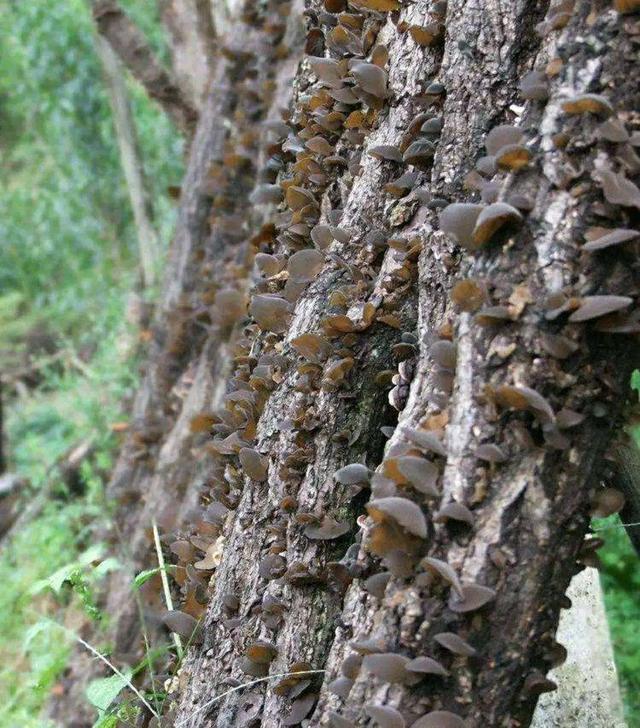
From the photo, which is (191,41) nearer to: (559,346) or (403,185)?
(403,185)

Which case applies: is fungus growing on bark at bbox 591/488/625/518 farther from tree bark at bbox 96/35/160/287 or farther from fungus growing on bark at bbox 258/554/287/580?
tree bark at bbox 96/35/160/287

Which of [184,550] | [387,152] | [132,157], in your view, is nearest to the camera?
[387,152]

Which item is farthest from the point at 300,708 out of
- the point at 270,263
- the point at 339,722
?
the point at 270,263

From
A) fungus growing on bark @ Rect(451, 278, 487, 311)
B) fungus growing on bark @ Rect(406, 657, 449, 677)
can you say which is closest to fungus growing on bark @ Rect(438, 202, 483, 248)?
fungus growing on bark @ Rect(451, 278, 487, 311)

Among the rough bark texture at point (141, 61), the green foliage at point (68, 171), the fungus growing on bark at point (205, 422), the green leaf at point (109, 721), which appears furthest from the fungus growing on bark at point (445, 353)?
the green foliage at point (68, 171)

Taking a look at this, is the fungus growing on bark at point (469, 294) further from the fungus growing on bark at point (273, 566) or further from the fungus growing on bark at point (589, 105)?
the fungus growing on bark at point (273, 566)

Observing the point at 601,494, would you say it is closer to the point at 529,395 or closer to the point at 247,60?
the point at 529,395

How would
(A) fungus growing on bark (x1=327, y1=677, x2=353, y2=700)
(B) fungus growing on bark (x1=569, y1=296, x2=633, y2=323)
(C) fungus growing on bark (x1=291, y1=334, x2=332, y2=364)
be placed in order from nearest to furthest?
(B) fungus growing on bark (x1=569, y1=296, x2=633, y2=323)
(A) fungus growing on bark (x1=327, y1=677, x2=353, y2=700)
(C) fungus growing on bark (x1=291, y1=334, x2=332, y2=364)

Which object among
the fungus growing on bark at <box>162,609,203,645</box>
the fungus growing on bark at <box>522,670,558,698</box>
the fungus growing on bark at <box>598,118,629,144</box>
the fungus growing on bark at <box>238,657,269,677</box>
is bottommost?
the fungus growing on bark at <box>162,609,203,645</box>
